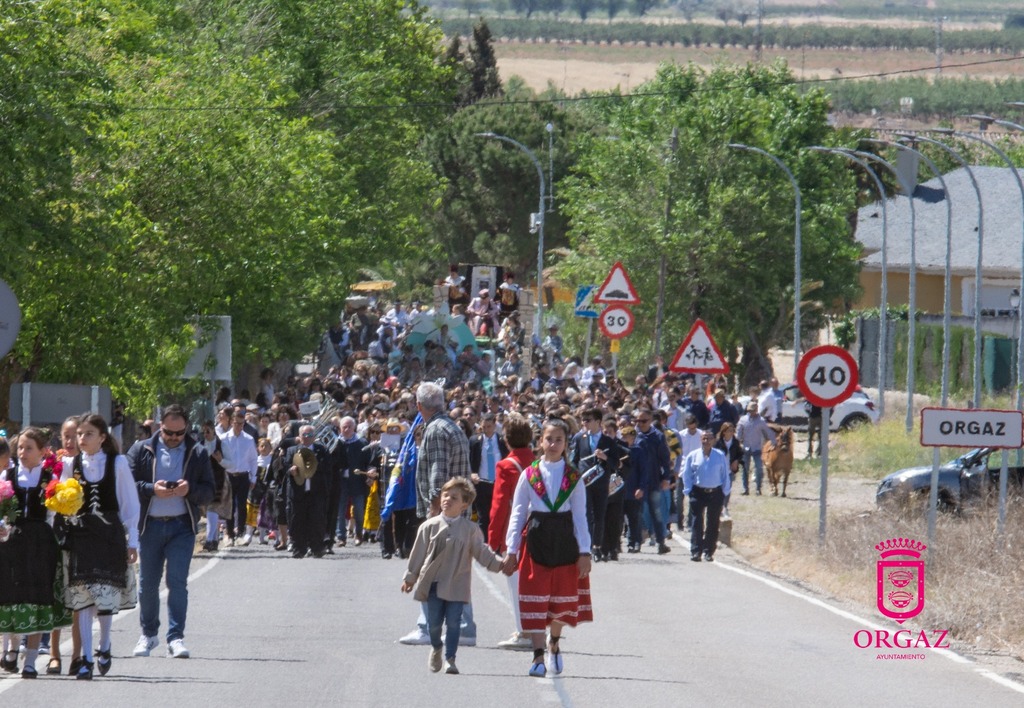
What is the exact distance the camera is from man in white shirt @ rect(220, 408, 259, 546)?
23.5m

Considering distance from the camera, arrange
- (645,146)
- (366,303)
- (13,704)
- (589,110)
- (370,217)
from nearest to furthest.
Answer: (13,704)
(370,217)
(645,146)
(366,303)
(589,110)

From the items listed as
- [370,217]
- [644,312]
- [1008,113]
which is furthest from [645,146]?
[1008,113]

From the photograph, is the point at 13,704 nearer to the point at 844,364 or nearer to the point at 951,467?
the point at 844,364

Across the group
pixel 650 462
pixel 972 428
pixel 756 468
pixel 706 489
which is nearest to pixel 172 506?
pixel 972 428

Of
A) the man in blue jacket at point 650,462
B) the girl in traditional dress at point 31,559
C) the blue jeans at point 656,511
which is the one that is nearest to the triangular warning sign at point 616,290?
the blue jeans at point 656,511

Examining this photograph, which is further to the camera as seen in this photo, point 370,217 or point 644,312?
point 644,312

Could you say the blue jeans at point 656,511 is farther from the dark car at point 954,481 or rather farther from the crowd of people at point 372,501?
the dark car at point 954,481

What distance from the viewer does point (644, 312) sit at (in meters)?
55.9

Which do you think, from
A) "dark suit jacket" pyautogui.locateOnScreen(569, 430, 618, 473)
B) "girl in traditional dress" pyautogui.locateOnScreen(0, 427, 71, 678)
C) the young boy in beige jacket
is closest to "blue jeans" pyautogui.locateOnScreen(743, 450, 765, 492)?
"dark suit jacket" pyautogui.locateOnScreen(569, 430, 618, 473)

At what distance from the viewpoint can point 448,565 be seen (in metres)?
12.1

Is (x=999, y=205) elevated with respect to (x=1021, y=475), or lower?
elevated

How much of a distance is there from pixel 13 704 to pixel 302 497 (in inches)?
491

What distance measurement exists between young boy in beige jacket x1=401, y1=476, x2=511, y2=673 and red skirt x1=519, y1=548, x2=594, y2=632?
263 millimetres

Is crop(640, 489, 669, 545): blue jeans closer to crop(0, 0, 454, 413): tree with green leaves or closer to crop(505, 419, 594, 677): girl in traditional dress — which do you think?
crop(0, 0, 454, 413): tree with green leaves
